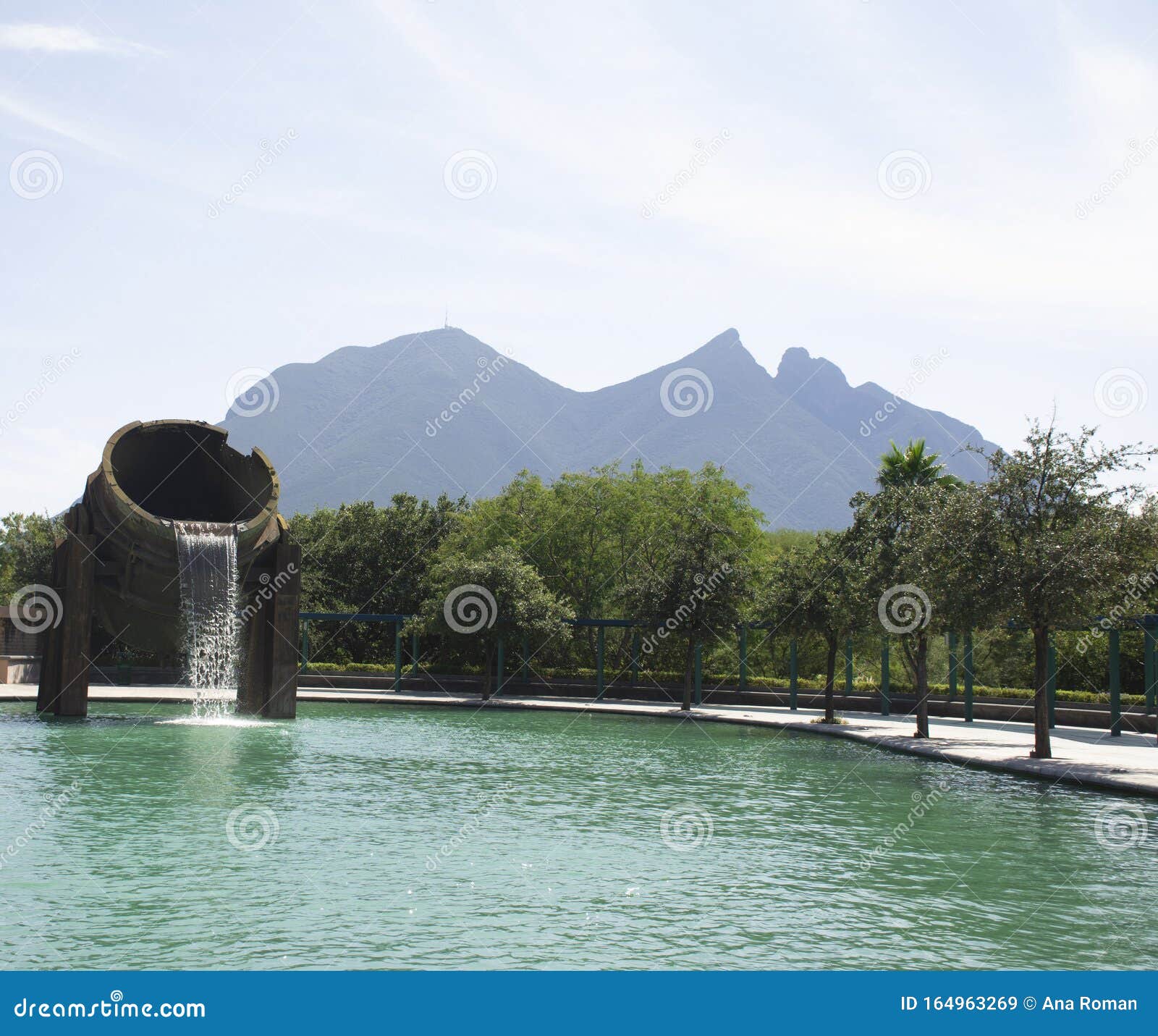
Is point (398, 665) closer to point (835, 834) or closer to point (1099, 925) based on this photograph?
point (835, 834)

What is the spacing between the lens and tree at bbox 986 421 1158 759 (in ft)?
75.6

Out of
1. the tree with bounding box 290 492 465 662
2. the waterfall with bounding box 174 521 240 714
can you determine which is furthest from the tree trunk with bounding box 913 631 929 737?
the tree with bounding box 290 492 465 662

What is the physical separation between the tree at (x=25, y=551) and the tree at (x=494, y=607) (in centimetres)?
2443

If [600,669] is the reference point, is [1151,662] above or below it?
above

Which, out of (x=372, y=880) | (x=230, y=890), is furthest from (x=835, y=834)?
(x=230, y=890)

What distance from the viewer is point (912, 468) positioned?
43.5 meters

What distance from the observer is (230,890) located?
1074 cm

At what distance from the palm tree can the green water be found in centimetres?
2080

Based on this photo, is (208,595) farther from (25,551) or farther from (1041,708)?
(25,551)

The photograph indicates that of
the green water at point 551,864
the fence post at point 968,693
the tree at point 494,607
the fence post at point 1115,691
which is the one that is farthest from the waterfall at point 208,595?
the fence post at point 1115,691

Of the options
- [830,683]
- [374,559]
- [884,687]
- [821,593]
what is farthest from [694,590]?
[374,559]

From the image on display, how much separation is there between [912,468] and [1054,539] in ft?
67.0

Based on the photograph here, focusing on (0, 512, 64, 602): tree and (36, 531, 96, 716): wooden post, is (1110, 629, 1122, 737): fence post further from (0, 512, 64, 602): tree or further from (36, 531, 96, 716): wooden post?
(0, 512, 64, 602): tree

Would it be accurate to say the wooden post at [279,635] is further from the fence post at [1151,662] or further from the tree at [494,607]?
the fence post at [1151,662]
